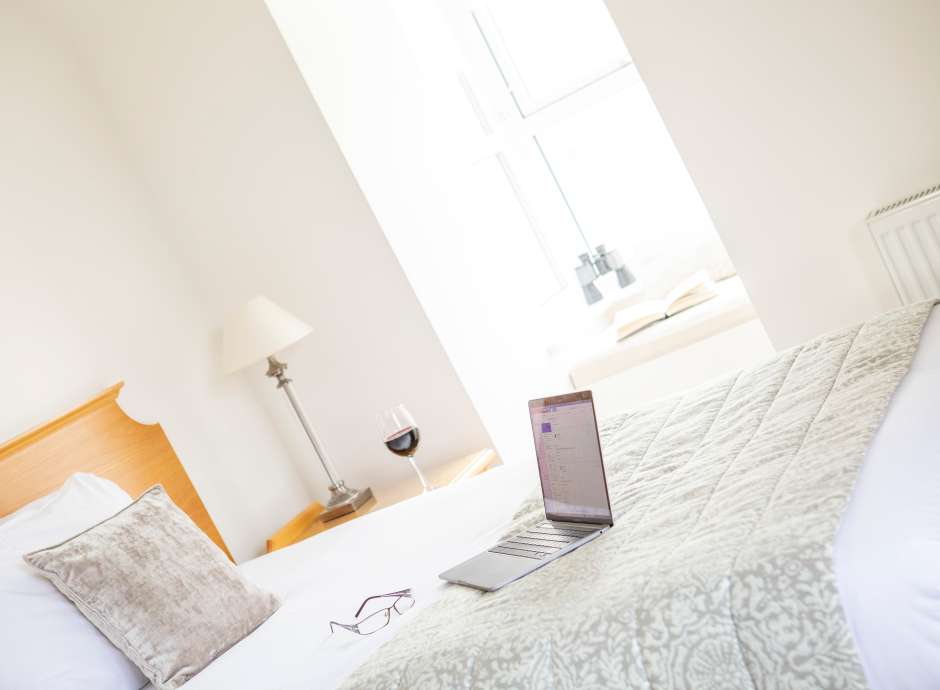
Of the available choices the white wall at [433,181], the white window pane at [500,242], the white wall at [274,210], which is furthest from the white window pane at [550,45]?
the white wall at [274,210]

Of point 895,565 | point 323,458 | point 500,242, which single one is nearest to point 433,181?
point 500,242

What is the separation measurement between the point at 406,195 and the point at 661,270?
4.28 feet

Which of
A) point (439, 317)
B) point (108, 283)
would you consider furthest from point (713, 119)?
point (108, 283)

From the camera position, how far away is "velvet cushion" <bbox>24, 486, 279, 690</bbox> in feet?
6.64

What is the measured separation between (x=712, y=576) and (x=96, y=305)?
2.62 metres

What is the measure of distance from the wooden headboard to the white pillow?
39 centimetres

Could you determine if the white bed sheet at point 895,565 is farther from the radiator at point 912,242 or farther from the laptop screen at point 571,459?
the radiator at point 912,242

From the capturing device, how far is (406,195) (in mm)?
3564

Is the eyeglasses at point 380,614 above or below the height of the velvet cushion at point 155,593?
below

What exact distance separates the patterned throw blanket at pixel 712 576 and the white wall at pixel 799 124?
1.16 m

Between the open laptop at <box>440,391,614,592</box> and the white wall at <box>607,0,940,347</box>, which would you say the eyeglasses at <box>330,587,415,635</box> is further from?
the white wall at <box>607,0,940,347</box>

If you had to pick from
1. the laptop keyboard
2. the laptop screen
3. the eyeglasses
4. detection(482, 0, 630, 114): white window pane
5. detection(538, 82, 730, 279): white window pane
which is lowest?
the eyeglasses

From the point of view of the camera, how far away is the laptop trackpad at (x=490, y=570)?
5.20 ft

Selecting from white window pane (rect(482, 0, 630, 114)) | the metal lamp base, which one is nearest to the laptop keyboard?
the metal lamp base
